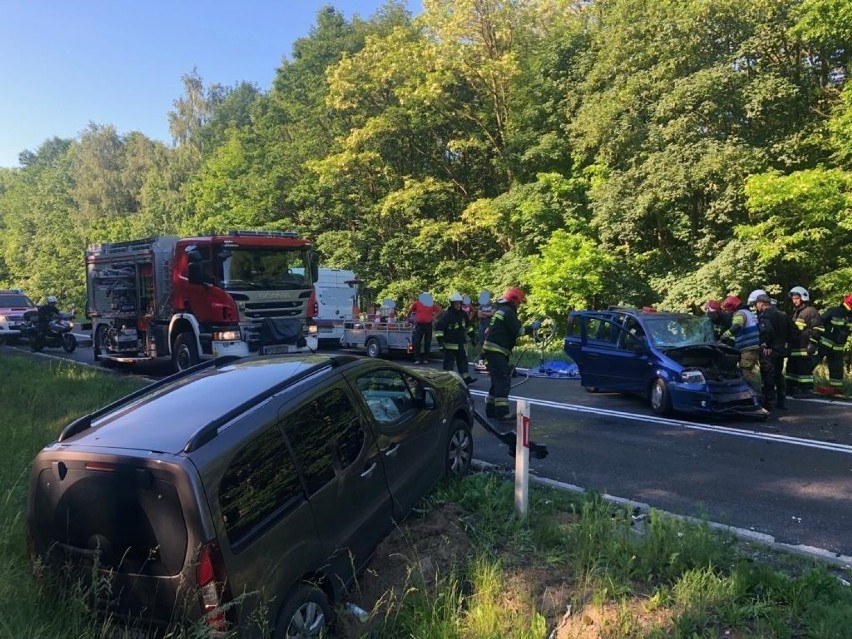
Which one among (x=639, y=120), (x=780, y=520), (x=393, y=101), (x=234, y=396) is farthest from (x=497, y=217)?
(x=234, y=396)

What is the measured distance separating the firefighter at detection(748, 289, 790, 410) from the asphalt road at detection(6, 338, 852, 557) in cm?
27

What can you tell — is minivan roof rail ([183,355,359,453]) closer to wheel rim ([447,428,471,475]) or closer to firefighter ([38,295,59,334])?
wheel rim ([447,428,471,475])

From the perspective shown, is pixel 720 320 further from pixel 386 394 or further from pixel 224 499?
pixel 224 499

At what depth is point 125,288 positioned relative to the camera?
49.7 ft

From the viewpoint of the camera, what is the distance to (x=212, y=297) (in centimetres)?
1238

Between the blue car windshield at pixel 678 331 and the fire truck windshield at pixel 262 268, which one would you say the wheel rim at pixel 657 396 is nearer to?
the blue car windshield at pixel 678 331

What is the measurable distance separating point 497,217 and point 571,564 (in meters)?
19.9

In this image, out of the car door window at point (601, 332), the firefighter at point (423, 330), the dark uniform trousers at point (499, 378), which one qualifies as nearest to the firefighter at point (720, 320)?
the car door window at point (601, 332)

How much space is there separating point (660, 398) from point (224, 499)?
7.96 m

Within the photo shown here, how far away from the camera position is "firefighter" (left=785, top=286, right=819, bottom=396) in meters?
10.7

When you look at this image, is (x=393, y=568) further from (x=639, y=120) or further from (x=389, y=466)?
(x=639, y=120)

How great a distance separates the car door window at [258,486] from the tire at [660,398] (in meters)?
7.30

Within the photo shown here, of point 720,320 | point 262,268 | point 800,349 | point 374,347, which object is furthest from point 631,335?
point 374,347

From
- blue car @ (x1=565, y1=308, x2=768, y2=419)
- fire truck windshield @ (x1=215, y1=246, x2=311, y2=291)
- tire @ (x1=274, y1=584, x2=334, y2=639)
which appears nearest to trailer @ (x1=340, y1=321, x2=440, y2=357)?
fire truck windshield @ (x1=215, y1=246, x2=311, y2=291)
